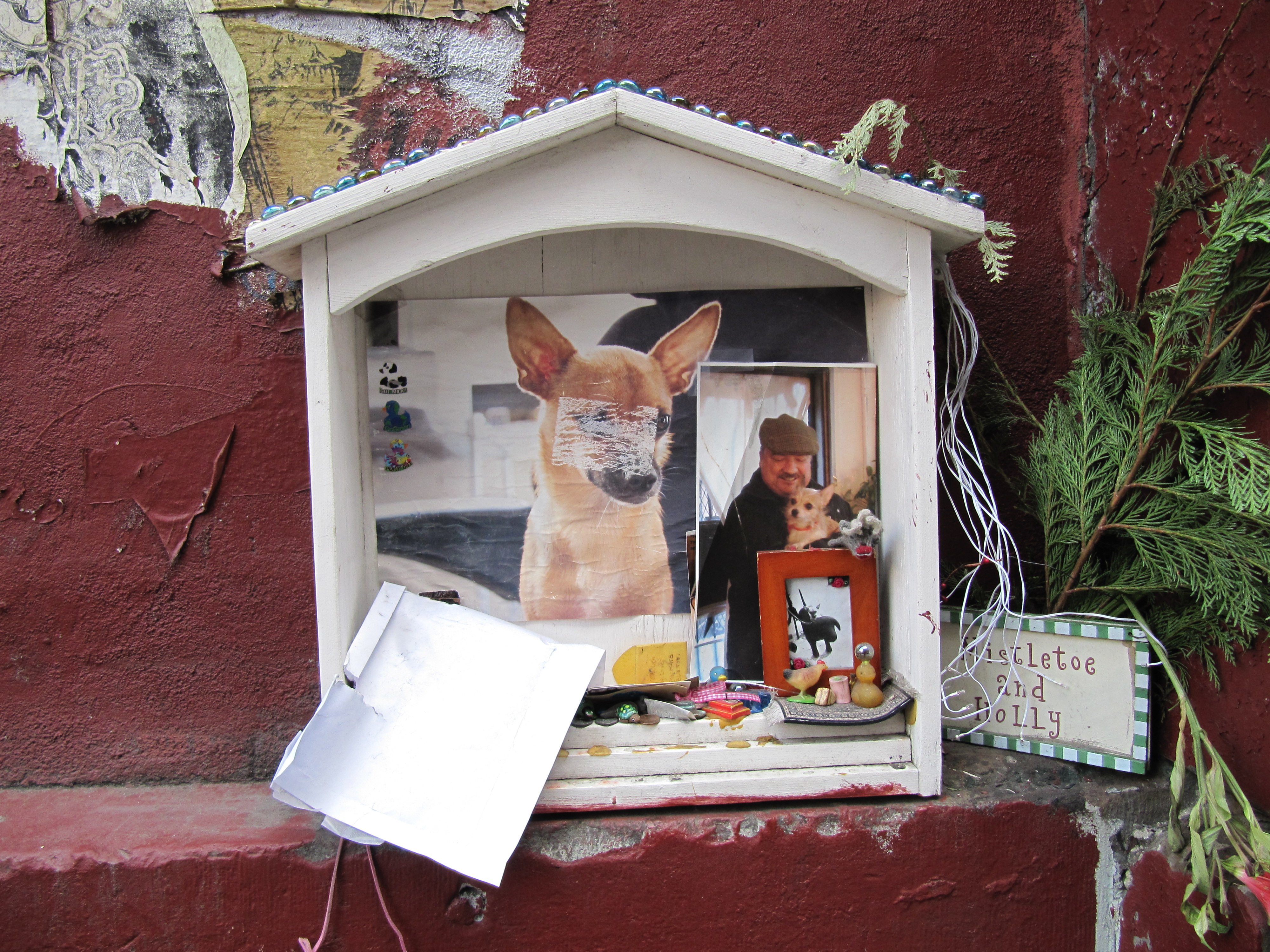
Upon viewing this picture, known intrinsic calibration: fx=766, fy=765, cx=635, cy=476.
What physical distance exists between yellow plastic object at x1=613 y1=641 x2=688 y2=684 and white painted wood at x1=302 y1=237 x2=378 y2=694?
529 mm

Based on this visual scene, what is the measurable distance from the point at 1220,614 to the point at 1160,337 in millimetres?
504

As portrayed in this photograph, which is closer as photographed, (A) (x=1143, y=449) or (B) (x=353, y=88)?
(A) (x=1143, y=449)

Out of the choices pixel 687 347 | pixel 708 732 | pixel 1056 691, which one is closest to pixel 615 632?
pixel 708 732

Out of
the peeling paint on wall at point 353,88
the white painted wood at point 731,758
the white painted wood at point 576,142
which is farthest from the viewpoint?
the peeling paint on wall at point 353,88

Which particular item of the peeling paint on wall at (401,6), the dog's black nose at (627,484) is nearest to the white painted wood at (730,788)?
the dog's black nose at (627,484)

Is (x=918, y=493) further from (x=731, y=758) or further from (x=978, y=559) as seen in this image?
(x=731, y=758)

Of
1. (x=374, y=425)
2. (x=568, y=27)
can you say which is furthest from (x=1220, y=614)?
(x=568, y=27)

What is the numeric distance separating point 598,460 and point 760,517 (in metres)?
0.36

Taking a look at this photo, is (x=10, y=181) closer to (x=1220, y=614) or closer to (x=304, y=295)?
(x=304, y=295)

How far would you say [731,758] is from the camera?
143cm

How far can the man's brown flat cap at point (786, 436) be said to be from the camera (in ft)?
5.16

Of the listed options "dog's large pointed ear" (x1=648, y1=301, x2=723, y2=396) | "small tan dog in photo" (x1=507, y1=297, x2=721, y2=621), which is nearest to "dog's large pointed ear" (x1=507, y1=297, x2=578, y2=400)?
"small tan dog in photo" (x1=507, y1=297, x2=721, y2=621)

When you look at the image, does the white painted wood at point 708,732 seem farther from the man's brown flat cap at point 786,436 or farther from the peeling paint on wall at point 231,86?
the peeling paint on wall at point 231,86

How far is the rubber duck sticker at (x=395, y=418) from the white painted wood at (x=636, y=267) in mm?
247
